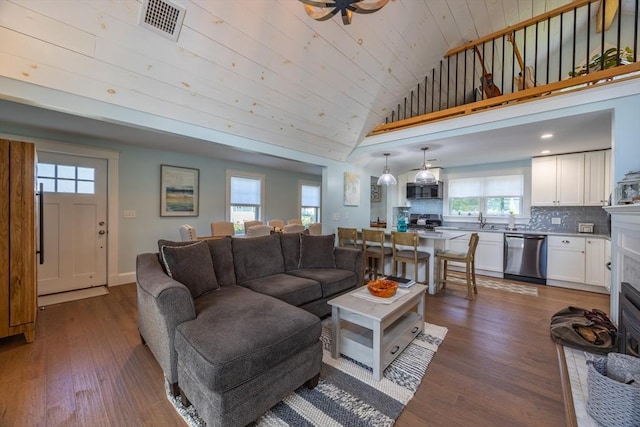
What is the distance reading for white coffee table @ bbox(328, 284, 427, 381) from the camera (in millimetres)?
1840

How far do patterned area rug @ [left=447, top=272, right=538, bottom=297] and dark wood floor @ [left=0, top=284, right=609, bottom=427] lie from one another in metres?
0.98

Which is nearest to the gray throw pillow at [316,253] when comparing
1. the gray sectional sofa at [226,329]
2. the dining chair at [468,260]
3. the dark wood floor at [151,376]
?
the gray sectional sofa at [226,329]

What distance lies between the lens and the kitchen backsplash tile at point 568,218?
168 inches

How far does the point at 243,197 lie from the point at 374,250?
3.17 m

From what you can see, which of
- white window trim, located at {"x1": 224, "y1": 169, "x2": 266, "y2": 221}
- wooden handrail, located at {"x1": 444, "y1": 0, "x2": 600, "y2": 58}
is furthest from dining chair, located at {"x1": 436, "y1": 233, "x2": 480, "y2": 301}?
white window trim, located at {"x1": 224, "y1": 169, "x2": 266, "y2": 221}

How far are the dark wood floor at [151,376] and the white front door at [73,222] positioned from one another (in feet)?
2.81

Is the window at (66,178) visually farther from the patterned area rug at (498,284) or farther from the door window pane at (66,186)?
the patterned area rug at (498,284)

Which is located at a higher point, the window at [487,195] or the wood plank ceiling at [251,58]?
the wood plank ceiling at [251,58]

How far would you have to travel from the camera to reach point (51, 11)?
65.6 inches

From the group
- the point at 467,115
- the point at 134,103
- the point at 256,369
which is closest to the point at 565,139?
the point at 467,115

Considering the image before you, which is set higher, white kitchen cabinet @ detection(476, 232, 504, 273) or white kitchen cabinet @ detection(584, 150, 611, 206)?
white kitchen cabinet @ detection(584, 150, 611, 206)

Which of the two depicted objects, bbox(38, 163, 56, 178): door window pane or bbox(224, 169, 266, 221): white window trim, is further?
bbox(224, 169, 266, 221): white window trim

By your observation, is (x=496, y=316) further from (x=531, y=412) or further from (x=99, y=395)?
(x=99, y=395)

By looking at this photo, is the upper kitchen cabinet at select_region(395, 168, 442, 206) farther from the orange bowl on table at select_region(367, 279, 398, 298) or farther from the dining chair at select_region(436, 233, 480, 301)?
the orange bowl on table at select_region(367, 279, 398, 298)
